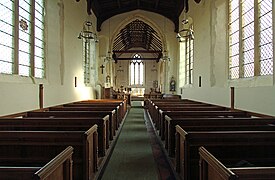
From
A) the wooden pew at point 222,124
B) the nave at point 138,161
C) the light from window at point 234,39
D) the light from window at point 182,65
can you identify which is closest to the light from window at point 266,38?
the light from window at point 234,39

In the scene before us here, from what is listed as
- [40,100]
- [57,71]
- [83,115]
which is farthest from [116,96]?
[83,115]

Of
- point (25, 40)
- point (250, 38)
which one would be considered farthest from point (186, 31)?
point (25, 40)

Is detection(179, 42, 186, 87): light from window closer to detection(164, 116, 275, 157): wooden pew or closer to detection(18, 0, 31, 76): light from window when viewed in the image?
detection(18, 0, 31, 76): light from window

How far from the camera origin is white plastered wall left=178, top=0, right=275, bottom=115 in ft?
15.0

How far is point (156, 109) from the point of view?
6.99 meters

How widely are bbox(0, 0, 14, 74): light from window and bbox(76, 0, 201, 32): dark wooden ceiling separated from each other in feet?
24.0

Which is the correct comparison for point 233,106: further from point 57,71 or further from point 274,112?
point 57,71

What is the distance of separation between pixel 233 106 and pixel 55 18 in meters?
4.90

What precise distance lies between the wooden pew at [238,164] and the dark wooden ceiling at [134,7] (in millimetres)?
9955

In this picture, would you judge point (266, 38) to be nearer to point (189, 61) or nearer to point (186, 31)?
point (186, 31)

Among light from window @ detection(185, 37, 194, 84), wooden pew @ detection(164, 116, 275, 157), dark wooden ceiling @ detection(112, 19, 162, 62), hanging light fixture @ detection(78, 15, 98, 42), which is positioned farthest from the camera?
dark wooden ceiling @ detection(112, 19, 162, 62)

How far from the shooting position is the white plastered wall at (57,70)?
4.65 meters

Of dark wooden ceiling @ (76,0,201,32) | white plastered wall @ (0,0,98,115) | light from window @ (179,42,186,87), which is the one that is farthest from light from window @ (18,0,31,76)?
light from window @ (179,42,186,87)

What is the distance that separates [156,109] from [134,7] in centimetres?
839
